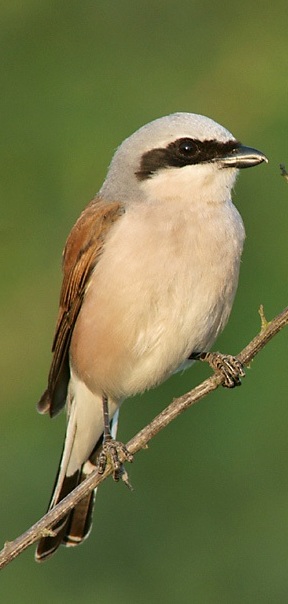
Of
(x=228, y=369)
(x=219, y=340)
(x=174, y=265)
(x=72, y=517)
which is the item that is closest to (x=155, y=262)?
(x=174, y=265)

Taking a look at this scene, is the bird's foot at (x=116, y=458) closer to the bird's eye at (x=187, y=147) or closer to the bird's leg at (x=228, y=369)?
the bird's leg at (x=228, y=369)

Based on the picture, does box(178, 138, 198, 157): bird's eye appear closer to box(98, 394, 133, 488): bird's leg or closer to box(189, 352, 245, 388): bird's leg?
box(189, 352, 245, 388): bird's leg

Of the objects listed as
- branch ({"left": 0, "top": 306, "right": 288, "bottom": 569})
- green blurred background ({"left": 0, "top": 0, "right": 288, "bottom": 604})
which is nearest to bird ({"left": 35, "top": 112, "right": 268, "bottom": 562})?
branch ({"left": 0, "top": 306, "right": 288, "bottom": 569})

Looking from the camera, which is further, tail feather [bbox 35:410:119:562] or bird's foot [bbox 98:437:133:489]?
tail feather [bbox 35:410:119:562]

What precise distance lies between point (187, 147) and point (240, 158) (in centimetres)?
21

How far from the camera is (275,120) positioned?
30.1 feet

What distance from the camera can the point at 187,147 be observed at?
16.0ft

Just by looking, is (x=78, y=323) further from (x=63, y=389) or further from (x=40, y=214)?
(x=40, y=214)

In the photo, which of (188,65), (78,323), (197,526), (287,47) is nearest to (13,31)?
(188,65)

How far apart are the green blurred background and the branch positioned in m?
2.28

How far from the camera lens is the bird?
4.76m

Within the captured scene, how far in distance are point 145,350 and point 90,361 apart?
28cm

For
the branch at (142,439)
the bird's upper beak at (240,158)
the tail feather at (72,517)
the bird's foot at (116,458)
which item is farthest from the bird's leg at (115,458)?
the bird's upper beak at (240,158)

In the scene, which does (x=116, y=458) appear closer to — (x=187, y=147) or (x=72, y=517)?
(x=72, y=517)
